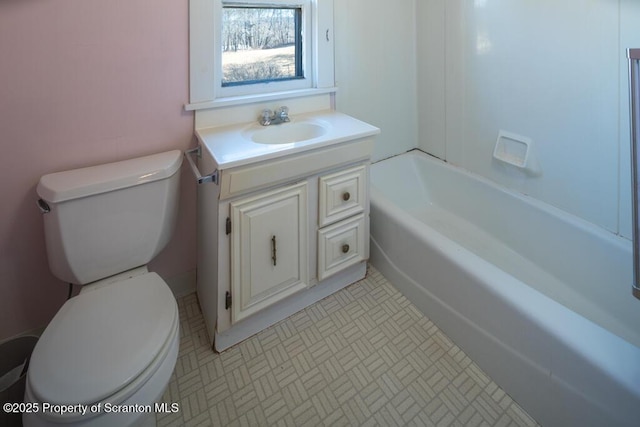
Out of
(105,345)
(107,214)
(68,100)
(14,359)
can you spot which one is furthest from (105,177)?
(14,359)

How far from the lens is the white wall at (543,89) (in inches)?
57.1

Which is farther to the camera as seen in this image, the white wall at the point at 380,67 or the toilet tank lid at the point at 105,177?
the white wall at the point at 380,67

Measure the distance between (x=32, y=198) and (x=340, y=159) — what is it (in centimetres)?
119

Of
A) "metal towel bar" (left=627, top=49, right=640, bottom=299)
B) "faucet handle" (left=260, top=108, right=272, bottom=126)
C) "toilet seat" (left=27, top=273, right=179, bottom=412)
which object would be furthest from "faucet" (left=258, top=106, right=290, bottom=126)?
"metal towel bar" (left=627, top=49, right=640, bottom=299)

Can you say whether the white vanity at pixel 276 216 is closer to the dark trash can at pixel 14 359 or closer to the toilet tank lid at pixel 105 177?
the toilet tank lid at pixel 105 177

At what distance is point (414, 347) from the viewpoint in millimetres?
1536

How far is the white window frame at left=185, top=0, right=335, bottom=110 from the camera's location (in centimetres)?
146

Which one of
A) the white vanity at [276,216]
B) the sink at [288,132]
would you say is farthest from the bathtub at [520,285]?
the sink at [288,132]

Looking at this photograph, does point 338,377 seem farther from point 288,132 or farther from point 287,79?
point 287,79

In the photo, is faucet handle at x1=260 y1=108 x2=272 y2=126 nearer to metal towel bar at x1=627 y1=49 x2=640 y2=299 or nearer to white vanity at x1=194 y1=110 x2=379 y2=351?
white vanity at x1=194 y1=110 x2=379 y2=351

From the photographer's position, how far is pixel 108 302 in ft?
3.87

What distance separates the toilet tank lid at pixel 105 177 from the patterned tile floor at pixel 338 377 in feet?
2.49

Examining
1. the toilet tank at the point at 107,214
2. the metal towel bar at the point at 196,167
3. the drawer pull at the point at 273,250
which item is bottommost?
the drawer pull at the point at 273,250

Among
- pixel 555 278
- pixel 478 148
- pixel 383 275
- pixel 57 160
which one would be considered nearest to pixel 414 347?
pixel 383 275
